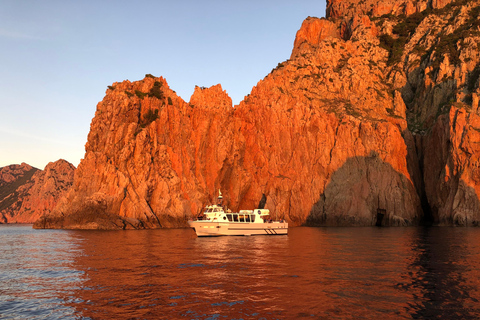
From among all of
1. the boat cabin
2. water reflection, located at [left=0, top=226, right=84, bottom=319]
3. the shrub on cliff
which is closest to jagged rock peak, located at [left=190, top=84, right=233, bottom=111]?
the shrub on cliff

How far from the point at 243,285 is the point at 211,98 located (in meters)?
92.4

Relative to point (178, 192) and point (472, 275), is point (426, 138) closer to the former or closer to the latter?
point (178, 192)

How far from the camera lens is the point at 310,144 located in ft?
337

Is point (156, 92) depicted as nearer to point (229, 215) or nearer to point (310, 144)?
point (310, 144)

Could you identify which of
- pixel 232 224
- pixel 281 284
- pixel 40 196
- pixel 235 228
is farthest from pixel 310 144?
pixel 40 196

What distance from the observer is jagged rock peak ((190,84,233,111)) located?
11109 cm

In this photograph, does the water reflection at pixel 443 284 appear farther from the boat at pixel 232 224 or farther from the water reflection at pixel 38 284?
the boat at pixel 232 224

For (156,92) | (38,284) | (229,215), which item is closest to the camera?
(38,284)

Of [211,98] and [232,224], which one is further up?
[211,98]

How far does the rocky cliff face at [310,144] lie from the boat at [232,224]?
26.3m

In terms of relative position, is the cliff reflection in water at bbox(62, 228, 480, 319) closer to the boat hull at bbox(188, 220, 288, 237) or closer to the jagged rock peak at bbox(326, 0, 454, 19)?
the boat hull at bbox(188, 220, 288, 237)

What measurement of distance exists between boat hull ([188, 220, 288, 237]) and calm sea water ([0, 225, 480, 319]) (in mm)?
22161

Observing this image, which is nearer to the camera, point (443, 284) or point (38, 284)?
point (443, 284)

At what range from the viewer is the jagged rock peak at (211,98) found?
11109cm
